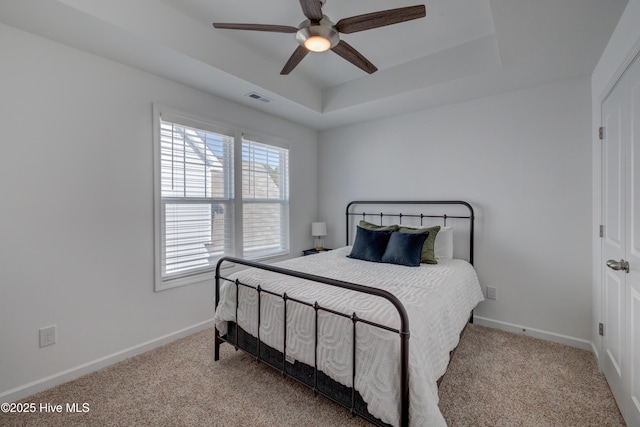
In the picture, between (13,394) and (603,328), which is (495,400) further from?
(13,394)

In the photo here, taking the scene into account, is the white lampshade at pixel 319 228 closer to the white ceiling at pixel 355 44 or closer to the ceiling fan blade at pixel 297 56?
the white ceiling at pixel 355 44

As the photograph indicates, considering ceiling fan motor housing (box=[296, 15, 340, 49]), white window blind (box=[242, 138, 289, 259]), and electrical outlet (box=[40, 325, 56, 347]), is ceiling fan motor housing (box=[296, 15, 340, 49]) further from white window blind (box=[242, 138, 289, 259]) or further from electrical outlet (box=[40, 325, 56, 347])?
electrical outlet (box=[40, 325, 56, 347])

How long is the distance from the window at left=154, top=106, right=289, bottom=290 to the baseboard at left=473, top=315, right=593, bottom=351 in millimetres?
2573

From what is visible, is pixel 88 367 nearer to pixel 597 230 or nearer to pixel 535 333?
pixel 535 333

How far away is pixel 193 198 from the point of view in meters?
2.90

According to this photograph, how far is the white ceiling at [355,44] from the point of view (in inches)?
71.6

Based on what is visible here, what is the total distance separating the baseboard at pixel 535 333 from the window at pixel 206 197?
2.57m

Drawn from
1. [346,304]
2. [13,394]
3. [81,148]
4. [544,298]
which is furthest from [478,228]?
[13,394]

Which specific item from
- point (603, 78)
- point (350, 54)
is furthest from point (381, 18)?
point (603, 78)

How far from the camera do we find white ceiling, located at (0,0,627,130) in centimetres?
182

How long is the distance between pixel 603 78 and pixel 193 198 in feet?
11.8

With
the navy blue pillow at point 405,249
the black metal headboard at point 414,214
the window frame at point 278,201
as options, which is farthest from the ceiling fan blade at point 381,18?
the black metal headboard at point 414,214

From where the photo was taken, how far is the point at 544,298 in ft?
9.04

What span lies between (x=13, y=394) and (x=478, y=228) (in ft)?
13.2
